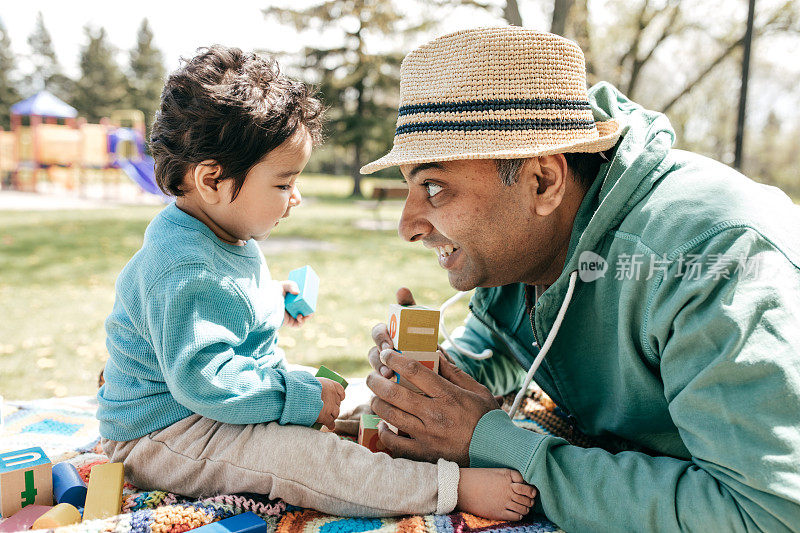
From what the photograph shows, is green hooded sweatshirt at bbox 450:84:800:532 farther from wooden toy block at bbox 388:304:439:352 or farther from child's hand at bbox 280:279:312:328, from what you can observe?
child's hand at bbox 280:279:312:328

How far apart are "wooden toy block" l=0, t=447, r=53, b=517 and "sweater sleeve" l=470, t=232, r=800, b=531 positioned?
1.59m

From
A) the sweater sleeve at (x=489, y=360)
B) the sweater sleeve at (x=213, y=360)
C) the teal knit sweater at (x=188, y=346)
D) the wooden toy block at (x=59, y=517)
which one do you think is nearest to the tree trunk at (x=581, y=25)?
the sweater sleeve at (x=489, y=360)

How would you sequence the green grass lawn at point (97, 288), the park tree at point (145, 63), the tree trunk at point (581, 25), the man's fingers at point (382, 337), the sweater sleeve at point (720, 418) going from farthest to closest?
the park tree at point (145, 63), the tree trunk at point (581, 25), the green grass lawn at point (97, 288), the man's fingers at point (382, 337), the sweater sleeve at point (720, 418)

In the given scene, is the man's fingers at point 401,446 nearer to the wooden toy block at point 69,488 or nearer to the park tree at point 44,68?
the wooden toy block at point 69,488

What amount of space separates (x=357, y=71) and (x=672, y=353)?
24214 mm

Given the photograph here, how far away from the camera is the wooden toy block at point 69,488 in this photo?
1.89 meters

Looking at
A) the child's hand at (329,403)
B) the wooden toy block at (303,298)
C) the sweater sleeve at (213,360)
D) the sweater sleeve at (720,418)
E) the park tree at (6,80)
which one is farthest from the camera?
the park tree at (6,80)

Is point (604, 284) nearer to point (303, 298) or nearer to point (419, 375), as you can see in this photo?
point (419, 375)

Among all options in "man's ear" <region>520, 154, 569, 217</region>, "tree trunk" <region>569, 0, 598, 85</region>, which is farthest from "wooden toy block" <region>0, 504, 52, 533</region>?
"tree trunk" <region>569, 0, 598, 85</region>

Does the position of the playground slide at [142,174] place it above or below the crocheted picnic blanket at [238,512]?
below

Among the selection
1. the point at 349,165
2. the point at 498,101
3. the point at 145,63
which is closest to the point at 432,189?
the point at 498,101

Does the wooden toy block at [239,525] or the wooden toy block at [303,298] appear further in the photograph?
the wooden toy block at [303,298]

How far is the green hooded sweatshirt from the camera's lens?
1349 mm

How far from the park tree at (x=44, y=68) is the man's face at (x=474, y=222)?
50186mm
